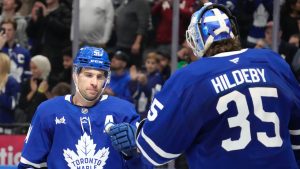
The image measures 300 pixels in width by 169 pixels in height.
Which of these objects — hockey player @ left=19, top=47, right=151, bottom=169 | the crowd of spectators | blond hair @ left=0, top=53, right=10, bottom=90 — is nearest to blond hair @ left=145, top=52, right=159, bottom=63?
the crowd of spectators

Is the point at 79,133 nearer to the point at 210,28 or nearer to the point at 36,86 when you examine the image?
the point at 210,28

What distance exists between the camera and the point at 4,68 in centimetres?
753

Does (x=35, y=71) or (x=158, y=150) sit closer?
(x=158, y=150)

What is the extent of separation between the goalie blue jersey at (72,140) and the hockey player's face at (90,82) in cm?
9

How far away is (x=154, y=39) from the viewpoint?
7641 mm

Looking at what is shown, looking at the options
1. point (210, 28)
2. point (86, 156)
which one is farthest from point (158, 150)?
point (86, 156)

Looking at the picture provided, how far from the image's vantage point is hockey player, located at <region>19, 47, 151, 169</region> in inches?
174

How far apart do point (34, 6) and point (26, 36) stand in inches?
10.9

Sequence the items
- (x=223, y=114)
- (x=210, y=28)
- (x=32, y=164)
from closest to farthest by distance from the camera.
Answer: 1. (x=223, y=114)
2. (x=210, y=28)
3. (x=32, y=164)

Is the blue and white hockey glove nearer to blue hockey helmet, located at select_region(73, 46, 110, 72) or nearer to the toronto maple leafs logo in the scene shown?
the toronto maple leafs logo

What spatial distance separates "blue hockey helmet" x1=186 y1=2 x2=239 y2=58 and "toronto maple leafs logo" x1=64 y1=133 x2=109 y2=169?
1.16m

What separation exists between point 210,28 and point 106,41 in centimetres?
434

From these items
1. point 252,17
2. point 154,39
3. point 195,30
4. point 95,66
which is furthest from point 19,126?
point 195,30

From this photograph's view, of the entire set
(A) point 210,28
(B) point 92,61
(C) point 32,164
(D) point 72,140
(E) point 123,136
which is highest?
(A) point 210,28
